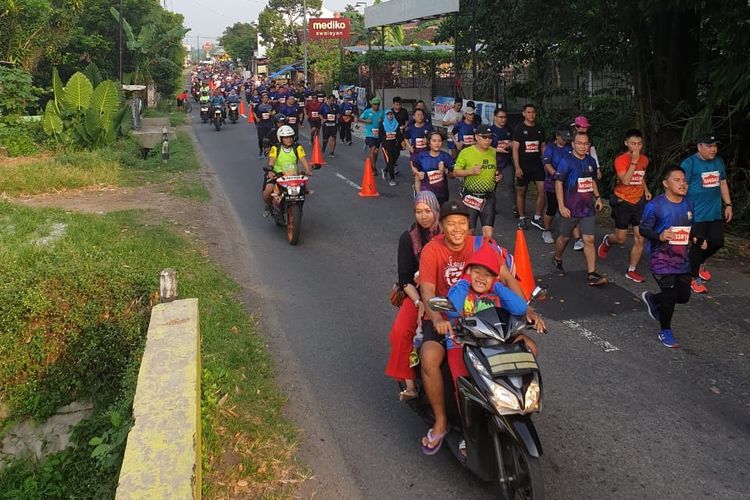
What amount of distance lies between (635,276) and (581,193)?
3.89 feet

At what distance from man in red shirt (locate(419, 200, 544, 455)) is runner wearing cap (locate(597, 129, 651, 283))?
4154mm

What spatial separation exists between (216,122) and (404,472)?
26397 mm

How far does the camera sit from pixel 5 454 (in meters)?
6.45

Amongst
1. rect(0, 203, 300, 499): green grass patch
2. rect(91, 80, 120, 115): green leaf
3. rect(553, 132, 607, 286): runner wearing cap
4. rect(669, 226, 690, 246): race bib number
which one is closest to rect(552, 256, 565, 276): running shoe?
rect(553, 132, 607, 286): runner wearing cap

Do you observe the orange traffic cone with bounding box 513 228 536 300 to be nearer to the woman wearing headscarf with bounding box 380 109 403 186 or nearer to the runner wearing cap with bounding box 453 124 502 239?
the runner wearing cap with bounding box 453 124 502 239

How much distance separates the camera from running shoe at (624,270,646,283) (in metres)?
7.89

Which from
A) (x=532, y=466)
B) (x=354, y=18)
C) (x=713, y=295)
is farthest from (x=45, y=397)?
(x=354, y=18)

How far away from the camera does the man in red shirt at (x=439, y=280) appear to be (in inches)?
161

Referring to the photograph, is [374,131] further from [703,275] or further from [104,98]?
[703,275]

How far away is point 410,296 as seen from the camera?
4449 mm

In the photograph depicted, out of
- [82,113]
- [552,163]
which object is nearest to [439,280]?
[552,163]

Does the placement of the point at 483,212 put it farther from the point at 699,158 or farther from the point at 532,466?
the point at 532,466

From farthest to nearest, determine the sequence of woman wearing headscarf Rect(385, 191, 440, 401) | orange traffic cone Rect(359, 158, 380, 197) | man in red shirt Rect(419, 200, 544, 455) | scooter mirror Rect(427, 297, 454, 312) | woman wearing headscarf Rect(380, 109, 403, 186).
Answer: woman wearing headscarf Rect(380, 109, 403, 186), orange traffic cone Rect(359, 158, 380, 197), woman wearing headscarf Rect(385, 191, 440, 401), man in red shirt Rect(419, 200, 544, 455), scooter mirror Rect(427, 297, 454, 312)

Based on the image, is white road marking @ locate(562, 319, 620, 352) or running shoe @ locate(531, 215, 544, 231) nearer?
white road marking @ locate(562, 319, 620, 352)
